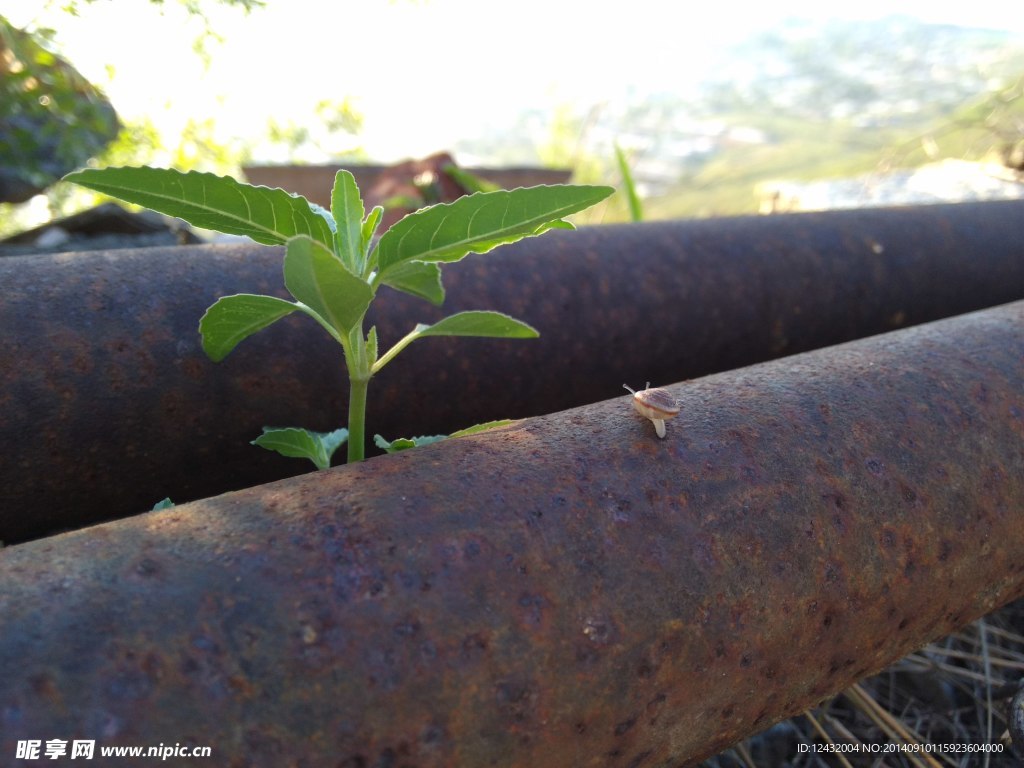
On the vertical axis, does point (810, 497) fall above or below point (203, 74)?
below

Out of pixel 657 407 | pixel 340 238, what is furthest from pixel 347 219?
pixel 657 407

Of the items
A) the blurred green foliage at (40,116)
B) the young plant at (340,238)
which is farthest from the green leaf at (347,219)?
the blurred green foliage at (40,116)

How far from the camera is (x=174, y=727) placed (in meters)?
0.53

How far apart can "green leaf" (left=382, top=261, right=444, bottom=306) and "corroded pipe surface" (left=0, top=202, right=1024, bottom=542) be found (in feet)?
1.08

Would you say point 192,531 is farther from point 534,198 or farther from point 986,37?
point 986,37

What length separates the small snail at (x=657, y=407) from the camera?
0.76 meters

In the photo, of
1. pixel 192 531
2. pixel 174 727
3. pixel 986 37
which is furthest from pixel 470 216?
pixel 986 37

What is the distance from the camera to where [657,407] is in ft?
2.50

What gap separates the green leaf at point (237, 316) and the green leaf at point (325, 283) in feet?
0.21

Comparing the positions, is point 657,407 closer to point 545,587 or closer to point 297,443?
point 545,587

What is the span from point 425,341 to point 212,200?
0.52 metres

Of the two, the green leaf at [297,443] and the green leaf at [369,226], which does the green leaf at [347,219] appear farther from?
the green leaf at [297,443]

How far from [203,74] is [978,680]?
172 inches

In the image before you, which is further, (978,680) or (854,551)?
(978,680)
